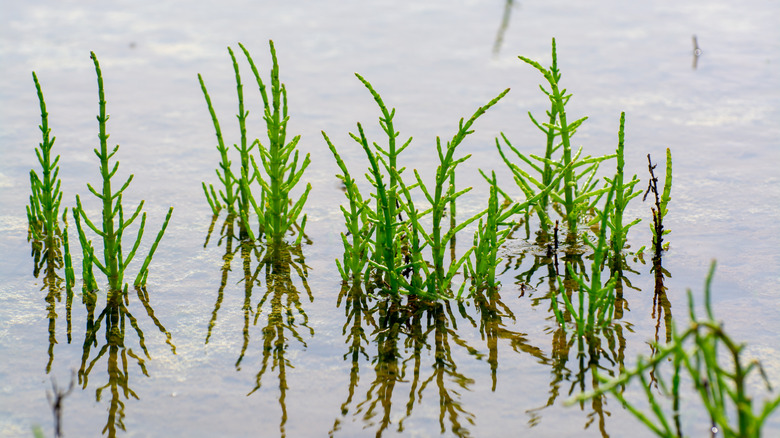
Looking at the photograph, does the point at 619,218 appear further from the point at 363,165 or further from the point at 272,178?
the point at 363,165

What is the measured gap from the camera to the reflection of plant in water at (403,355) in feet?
10.0

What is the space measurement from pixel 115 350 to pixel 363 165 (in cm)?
217

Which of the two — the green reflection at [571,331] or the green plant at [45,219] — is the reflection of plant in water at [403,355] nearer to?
the green reflection at [571,331]

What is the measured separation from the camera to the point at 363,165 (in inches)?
206

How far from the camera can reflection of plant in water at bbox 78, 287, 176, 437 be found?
312cm

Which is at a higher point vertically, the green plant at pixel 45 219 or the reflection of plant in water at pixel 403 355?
Answer: the green plant at pixel 45 219

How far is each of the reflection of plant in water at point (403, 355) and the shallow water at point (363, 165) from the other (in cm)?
1

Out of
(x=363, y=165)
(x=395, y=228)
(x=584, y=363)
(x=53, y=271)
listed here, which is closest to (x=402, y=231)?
(x=395, y=228)

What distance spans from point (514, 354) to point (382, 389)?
55 centimetres

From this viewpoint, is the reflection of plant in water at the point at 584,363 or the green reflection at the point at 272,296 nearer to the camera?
the reflection of plant in water at the point at 584,363

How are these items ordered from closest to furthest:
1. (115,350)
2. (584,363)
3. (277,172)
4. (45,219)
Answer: (584,363), (115,350), (277,172), (45,219)

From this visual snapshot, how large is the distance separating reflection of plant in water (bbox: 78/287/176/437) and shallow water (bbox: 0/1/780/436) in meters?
0.03

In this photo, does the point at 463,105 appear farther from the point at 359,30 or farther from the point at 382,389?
the point at 382,389

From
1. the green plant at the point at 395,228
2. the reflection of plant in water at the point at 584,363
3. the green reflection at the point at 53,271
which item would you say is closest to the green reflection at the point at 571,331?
the reflection of plant in water at the point at 584,363
